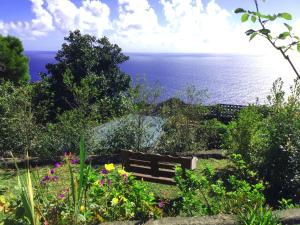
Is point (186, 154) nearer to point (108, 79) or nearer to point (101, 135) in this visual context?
point (101, 135)

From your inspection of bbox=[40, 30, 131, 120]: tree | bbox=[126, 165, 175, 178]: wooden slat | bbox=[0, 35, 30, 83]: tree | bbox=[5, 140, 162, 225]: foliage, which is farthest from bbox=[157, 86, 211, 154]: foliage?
bbox=[0, 35, 30, 83]: tree

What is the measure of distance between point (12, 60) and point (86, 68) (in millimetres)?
5832

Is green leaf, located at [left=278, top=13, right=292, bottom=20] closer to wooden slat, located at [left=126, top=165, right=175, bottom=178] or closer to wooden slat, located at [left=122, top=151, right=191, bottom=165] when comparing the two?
wooden slat, located at [left=122, top=151, right=191, bottom=165]

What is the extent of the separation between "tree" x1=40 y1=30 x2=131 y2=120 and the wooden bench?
1309 centimetres

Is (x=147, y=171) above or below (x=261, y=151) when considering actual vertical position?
below

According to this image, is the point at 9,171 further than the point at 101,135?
No

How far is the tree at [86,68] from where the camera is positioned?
2095 centimetres

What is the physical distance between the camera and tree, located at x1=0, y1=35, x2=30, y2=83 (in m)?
23.5

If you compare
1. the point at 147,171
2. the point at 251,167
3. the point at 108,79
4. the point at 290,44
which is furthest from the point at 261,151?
the point at 108,79

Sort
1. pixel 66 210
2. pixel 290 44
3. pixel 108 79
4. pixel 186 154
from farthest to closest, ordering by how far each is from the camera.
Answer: pixel 108 79
pixel 186 154
pixel 66 210
pixel 290 44

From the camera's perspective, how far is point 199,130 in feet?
39.2

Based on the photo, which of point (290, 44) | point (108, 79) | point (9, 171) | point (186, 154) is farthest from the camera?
point (108, 79)

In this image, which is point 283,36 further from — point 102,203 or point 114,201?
point 102,203

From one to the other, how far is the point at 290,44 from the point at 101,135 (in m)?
10.5
